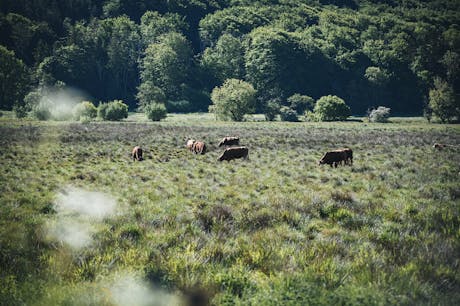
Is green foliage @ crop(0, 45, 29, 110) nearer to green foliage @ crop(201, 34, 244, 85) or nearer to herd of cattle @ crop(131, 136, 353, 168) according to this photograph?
green foliage @ crop(201, 34, 244, 85)

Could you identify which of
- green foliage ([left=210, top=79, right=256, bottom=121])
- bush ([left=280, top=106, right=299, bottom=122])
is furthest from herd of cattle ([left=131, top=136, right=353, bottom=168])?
bush ([left=280, top=106, right=299, bottom=122])

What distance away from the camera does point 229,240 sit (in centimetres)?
612

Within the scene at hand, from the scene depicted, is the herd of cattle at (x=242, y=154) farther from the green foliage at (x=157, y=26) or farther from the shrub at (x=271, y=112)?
the green foliage at (x=157, y=26)

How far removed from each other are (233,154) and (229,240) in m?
13.8

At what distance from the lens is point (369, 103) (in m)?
114

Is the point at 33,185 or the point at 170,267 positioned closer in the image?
the point at 170,267

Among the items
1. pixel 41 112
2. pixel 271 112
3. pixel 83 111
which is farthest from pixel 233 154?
pixel 271 112

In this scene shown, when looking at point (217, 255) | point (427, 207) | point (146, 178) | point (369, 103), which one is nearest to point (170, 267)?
point (217, 255)

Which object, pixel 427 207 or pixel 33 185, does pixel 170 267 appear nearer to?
pixel 427 207

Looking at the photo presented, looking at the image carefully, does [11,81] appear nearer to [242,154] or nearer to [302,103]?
[302,103]

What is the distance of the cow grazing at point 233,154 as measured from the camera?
19.5 m

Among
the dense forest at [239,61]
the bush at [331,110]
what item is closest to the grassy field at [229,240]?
the bush at [331,110]

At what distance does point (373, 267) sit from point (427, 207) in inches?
192

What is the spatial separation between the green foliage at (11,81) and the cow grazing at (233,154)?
79088mm
